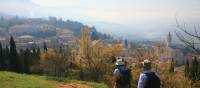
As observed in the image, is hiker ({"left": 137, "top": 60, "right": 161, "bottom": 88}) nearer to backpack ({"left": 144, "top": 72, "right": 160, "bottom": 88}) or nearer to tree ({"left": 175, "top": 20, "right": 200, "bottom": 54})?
backpack ({"left": 144, "top": 72, "right": 160, "bottom": 88})

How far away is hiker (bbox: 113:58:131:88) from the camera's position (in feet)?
47.7

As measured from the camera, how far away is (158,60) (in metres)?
43.7

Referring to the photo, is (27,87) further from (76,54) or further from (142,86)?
(76,54)

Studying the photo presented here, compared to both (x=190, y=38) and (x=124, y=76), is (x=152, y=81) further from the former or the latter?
(x=124, y=76)

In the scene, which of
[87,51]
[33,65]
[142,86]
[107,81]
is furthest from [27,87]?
[33,65]

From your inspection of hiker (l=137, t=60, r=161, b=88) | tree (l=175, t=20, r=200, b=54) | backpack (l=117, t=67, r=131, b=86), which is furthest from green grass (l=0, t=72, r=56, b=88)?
tree (l=175, t=20, r=200, b=54)

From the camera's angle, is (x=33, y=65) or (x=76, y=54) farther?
(x=33, y=65)

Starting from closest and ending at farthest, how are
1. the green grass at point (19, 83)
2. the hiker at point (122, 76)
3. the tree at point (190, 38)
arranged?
1. the tree at point (190, 38)
2. the hiker at point (122, 76)
3. the green grass at point (19, 83)

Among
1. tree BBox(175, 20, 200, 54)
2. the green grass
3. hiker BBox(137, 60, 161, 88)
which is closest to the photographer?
tree BBox(175, 20, 200, 54)

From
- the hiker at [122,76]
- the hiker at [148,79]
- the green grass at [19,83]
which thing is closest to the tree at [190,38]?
the hiker at [148,79]

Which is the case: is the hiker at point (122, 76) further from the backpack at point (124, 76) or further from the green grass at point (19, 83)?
the green grass at point (19, 83)

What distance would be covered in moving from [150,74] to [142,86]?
48 cm

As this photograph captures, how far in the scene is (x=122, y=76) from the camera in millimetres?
14672

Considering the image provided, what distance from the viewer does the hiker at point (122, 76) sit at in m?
14.5
